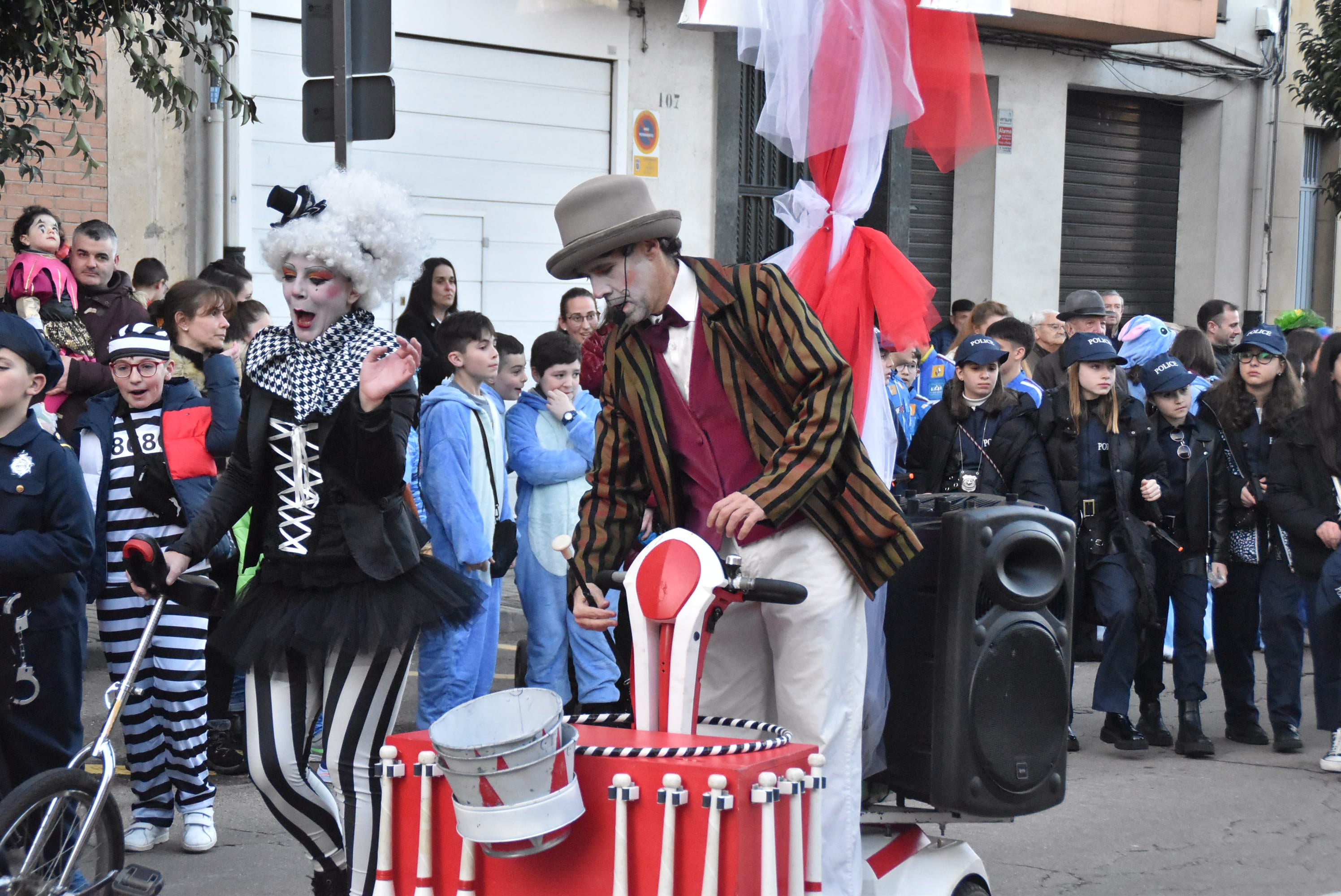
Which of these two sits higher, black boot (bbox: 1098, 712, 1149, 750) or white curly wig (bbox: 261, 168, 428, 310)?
white curly wig (bbox: 261, 168, 428, 310)

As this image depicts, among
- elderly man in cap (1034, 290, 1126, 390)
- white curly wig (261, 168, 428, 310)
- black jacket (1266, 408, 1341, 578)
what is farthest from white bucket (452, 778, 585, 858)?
elderly man in cap (1034, 290, 1126, 390)

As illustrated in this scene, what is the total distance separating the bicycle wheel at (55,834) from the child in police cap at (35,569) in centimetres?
44

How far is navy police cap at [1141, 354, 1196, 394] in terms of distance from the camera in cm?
757

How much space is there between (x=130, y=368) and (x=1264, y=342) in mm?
5493

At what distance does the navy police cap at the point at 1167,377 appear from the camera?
7.57m

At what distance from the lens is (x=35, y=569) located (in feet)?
14.5

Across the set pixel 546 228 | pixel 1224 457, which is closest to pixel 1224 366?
pixel 1224 457

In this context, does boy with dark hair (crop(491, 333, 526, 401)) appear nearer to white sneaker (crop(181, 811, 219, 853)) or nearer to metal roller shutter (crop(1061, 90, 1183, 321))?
white sneaker (crop(181, 811, 219, 853))

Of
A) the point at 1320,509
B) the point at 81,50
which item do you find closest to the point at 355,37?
the point at 81,50

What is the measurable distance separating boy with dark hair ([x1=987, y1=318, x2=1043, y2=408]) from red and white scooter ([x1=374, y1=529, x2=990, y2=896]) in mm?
5688

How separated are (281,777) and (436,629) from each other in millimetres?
547

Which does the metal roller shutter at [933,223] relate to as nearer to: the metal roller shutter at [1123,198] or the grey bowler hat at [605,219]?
the metal roller shutter at [1123,198]

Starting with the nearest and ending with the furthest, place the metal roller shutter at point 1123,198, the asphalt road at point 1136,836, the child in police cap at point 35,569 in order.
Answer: the child in police cap at point 35,569, the asphalt road at point 1136,836, the metal roller shutter at point 1123,198

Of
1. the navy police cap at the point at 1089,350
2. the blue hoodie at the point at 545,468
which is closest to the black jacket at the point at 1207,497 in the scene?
the navy police cap at the point at 1089,350
